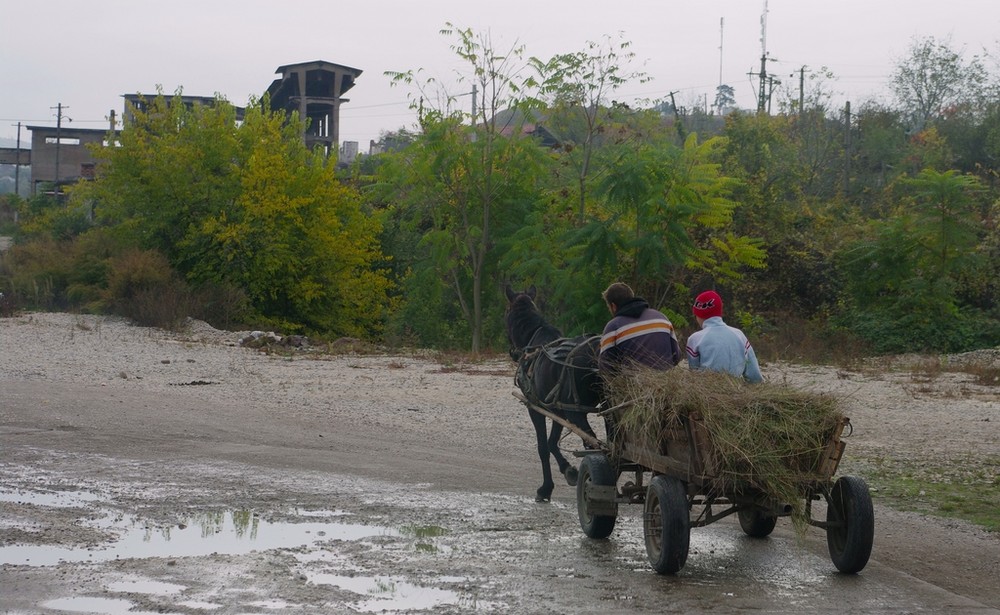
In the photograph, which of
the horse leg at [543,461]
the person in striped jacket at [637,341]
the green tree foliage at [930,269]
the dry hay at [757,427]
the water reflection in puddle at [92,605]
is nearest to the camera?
the water reflection in puddle at [92,605]

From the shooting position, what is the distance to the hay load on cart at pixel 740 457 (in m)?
6.65

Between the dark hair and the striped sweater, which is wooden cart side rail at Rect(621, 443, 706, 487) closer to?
the striped sweater

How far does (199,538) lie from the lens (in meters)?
7.55

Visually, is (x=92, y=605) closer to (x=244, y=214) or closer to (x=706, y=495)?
(x=706, y=495)

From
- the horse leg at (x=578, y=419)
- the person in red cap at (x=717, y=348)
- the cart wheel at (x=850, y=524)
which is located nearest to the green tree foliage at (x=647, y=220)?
the horse leg at (x=578, y=419)

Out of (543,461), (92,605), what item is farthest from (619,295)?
(92,605)

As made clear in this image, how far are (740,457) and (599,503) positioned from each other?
1.64 metres

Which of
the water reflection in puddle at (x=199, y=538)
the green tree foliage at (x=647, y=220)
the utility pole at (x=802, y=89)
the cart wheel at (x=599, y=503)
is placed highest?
the utility pole at (x=802, y=89)

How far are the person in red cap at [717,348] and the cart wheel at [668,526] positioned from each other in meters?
1.13

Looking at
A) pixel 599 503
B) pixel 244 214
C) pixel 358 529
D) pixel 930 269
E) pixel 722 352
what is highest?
pixel 244 214

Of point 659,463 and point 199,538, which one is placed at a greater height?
point 659,463

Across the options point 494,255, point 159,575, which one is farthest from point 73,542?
point 494,255

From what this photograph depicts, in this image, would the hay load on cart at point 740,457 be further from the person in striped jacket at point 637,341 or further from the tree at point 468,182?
the tree at point 468,182

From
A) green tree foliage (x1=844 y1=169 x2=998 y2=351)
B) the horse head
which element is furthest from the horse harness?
green tree foliage (x1=844 y1=169 x2=998 y2=351)
